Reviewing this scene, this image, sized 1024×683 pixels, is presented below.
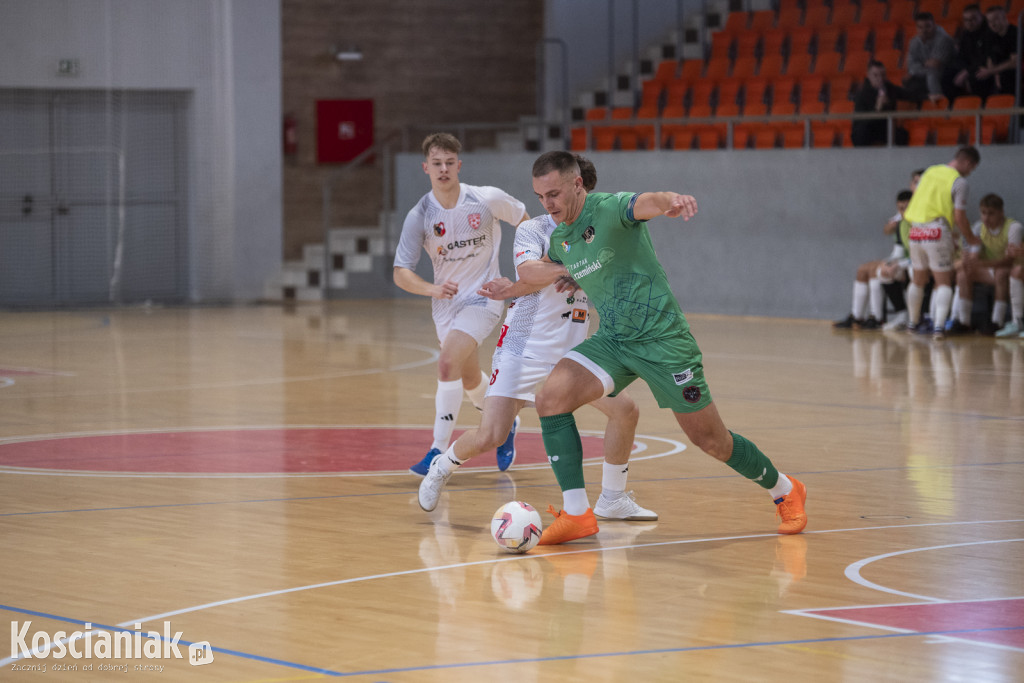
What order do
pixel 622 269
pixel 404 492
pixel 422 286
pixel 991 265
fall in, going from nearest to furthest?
1. pixel 622 269
2. pixel 404 492
3. pixel 422 286
4. pixel 991 265

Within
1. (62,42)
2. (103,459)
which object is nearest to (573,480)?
(103,459)

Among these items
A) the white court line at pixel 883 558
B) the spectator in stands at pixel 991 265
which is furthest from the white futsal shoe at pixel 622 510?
the spectator in stands at pixel 991 265

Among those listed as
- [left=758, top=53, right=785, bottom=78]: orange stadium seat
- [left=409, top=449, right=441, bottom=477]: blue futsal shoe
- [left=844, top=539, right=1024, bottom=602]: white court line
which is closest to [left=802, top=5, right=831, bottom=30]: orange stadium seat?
[left=758, top=53, right=785, bottom=78]: orange stadium seat

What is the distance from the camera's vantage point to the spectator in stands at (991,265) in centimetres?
1725

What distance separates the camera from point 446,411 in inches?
341

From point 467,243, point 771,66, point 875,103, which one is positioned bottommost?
point 467,243

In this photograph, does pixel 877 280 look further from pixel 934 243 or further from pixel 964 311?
pixel 934 243

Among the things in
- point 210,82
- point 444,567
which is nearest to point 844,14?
point 210,82

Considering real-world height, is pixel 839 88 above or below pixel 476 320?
above

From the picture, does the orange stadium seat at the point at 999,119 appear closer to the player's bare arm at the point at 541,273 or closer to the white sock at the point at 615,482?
the white sock at the point at 615,482

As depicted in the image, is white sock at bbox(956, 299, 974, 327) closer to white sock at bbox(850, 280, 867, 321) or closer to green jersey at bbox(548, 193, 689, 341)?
white sock at bbox(850, 280, 867, 321)

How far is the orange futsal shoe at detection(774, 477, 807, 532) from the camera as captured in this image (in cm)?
691

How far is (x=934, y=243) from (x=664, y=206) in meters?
11.9

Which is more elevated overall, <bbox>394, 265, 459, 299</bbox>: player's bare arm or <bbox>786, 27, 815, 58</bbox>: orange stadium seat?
<bbox>786, 27, 815, 58</bbox>: orange stadium seat
